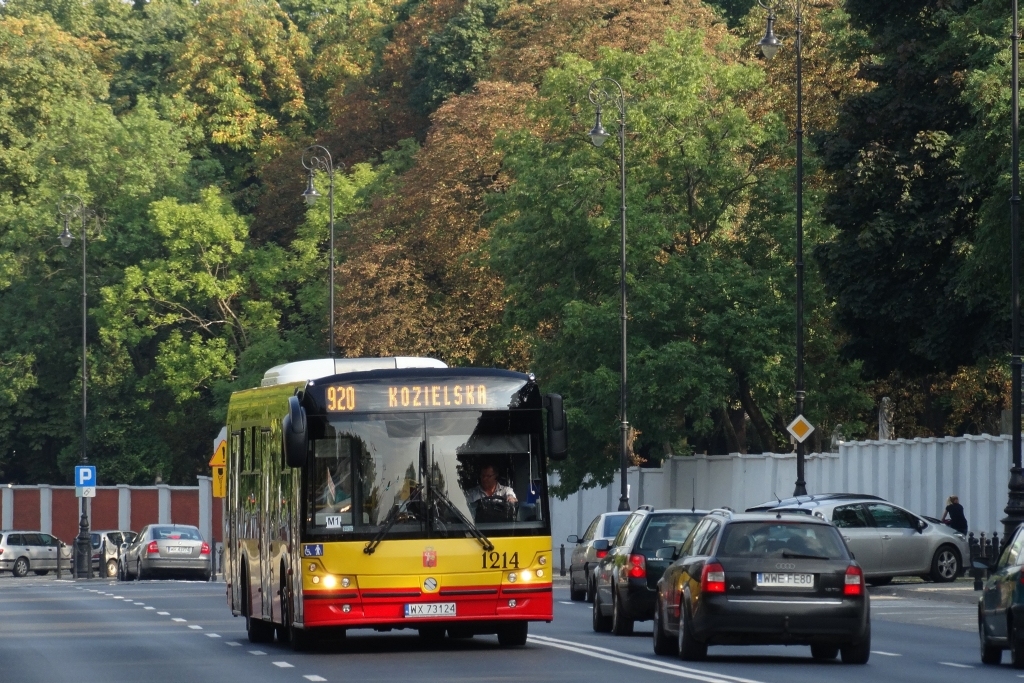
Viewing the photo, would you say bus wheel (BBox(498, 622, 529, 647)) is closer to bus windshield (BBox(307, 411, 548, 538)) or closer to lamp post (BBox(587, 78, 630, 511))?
bus windshield (BBox(307, 411, 548, 538))

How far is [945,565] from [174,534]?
24.5 meters

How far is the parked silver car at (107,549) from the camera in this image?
219ft

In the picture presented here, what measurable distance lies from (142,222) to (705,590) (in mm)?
64252

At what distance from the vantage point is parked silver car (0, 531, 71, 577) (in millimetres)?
69938

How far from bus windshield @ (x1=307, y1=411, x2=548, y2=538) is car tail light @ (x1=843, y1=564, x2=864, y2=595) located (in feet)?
10.6

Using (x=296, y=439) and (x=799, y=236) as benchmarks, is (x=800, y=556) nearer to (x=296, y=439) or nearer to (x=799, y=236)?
(x=296, y=439)

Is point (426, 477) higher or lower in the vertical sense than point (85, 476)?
higher

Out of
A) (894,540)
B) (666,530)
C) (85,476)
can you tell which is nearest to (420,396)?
(666,530)

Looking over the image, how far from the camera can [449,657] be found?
20.8 m

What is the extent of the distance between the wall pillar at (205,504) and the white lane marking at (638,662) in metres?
52.4

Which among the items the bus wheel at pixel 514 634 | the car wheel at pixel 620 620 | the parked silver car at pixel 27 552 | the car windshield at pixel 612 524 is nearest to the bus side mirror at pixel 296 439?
the bus wheel at pixel 514 634

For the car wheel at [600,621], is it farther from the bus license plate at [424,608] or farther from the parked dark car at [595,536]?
the bus license plate at [424,608]

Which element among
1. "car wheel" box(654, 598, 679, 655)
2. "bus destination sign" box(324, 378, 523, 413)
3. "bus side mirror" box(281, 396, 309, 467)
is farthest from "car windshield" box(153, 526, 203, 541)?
"car wheel" box(654, 598, 679, 655)

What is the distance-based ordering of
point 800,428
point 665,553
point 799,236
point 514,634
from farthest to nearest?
point 799,236 < point 800,428 < point 665,553 < point 514,634
